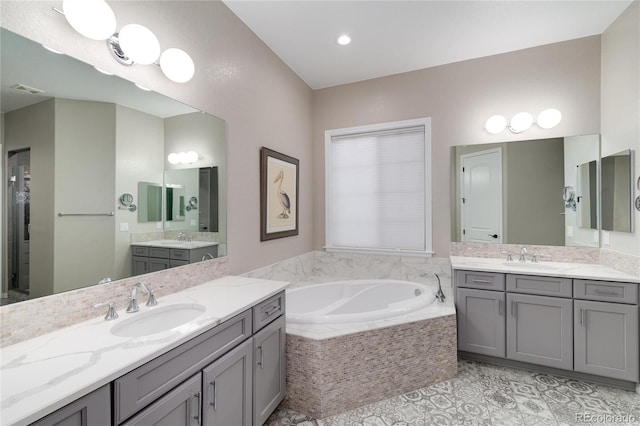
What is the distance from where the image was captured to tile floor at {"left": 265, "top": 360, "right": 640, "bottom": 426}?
5.94ft

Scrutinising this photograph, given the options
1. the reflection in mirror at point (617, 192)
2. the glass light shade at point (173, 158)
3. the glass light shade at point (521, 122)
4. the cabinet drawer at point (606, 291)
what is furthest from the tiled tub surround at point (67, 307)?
the reflection in mirror at point (617, 192)

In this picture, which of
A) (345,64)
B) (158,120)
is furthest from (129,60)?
(345,64)

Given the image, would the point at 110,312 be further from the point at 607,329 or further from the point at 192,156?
the point at 607,329

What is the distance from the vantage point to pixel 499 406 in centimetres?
195

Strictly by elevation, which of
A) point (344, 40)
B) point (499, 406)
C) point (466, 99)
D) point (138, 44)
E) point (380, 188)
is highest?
point (344, 40)

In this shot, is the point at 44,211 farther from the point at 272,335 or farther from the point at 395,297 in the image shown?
the point at 395,297

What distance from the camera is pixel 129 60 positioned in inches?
58.2

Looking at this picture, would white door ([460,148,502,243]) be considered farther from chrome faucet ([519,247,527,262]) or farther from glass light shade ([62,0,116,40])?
glass light shade ([62,0,116,40])

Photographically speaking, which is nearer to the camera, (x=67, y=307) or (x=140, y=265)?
(x=67, y=307)

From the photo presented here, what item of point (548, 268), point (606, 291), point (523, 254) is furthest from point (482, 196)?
point (606, 291)

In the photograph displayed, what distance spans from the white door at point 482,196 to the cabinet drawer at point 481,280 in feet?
1.99

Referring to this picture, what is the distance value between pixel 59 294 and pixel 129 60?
3.76 ft

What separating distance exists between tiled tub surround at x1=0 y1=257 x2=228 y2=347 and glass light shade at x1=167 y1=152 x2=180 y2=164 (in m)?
0.66

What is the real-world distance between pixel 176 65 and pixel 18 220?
3.60 feet
